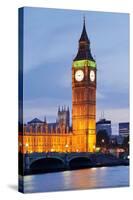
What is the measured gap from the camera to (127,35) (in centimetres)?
1024

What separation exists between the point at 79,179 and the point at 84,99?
0.95 m

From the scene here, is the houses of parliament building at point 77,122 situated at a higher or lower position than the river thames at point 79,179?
higher

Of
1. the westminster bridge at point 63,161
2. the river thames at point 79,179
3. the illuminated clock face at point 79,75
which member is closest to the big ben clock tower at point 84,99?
the illuminated clock face at point 79,75

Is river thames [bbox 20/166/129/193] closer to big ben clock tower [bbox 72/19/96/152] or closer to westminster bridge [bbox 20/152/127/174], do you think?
westminster bridge [bbox 20/152/127/174]

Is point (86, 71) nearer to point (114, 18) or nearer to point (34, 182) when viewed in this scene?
point (114, 18)

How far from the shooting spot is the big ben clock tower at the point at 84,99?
993 centimetres

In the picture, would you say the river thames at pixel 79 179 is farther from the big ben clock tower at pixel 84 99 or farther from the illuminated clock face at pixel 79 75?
the illuminated clock face at pixel 79 75

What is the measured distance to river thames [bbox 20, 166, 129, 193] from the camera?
378 inches

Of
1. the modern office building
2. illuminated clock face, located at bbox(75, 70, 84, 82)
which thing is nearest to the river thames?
the modern office building

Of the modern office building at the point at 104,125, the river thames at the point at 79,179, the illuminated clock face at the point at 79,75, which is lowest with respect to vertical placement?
the river thames at the point at 79,179

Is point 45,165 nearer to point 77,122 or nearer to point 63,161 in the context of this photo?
point 63,161

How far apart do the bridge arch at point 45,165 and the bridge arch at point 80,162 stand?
0.65 ft

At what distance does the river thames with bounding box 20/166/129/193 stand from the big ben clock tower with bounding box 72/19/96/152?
294 mm

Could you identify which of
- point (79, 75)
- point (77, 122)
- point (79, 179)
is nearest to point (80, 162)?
point (79, 179)
